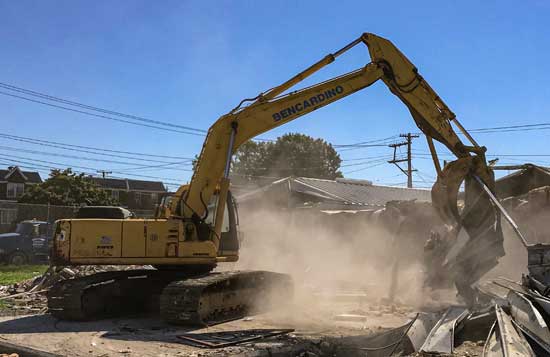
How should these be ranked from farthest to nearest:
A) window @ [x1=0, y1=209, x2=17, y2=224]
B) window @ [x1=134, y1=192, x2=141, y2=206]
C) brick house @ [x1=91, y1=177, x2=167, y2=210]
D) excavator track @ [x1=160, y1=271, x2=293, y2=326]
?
window @ [x1=134, y1=192, x2=141, y2=206]
brick house @ [x1=91, y1=177, x2=167, y2=210]
window @ [x1=0, y1=209, x2=17, y2=224]
excavator track @ [x1=160, y1=271, x2=293, y2=326]

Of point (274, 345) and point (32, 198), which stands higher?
point (32, 198)

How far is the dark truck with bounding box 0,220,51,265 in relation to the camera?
2441 cm

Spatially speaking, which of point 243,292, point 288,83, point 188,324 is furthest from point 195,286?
point 288,83

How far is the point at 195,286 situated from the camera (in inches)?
361

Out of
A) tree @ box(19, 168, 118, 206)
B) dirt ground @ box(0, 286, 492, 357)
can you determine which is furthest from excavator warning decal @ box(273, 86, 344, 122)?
tree @ box(19, 168, 118, 206)

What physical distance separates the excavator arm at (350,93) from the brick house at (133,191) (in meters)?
47.2

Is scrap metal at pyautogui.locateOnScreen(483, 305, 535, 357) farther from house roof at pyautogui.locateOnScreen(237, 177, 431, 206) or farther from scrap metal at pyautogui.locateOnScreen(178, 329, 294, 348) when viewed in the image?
house roof at pyautogui.locateOnScreen(237, 177, 431, 206)

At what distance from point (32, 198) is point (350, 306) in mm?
39208

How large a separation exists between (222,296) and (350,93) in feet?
15.1

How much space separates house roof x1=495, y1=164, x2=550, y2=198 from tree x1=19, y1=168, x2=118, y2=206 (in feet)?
115

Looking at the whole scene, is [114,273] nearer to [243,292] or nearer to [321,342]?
[243,292]

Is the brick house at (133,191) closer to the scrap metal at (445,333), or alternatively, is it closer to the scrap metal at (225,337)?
the scrap metal at (225,337)

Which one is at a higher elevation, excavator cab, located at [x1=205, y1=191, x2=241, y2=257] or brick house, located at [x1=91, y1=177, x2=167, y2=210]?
brick house, located at [x1=91, y1=177, x2=167, y2=210]

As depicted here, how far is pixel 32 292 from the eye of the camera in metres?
13.7
